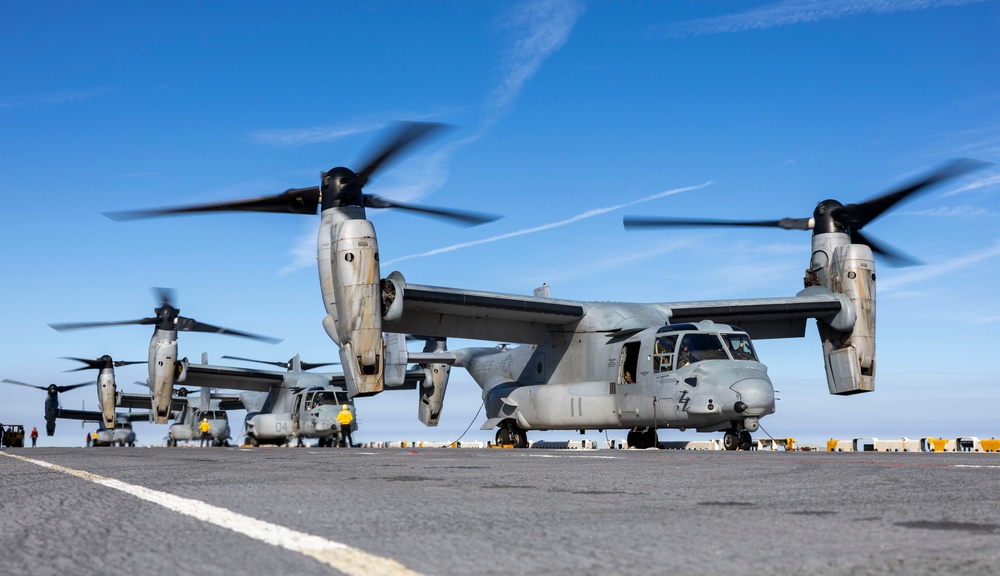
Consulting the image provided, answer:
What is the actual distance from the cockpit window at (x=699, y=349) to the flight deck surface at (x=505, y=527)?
1252cm

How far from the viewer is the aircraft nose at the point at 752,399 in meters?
17.8

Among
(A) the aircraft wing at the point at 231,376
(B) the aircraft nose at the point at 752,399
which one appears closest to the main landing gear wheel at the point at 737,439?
(B) the aircraft nose at the point at 752,399

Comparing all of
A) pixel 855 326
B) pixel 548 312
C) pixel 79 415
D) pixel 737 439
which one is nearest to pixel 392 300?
pixel 548 312

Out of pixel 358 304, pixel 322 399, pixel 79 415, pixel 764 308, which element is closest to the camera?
pixel 358 304

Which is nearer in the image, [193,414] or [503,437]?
[503,437]

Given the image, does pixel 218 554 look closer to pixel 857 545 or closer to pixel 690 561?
pixel 690 561

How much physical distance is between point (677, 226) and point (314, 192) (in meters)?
10.7

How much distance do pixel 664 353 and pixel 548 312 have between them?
420 cm

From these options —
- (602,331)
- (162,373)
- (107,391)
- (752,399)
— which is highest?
(602,331)

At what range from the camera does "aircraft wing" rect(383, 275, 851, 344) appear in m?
22.7

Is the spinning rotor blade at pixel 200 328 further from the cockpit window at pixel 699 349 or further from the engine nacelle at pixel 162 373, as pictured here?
the cockpit window at pixel 699 349

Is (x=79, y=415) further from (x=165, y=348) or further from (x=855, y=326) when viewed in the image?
(x=855, y=326)

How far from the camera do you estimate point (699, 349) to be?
19344mm

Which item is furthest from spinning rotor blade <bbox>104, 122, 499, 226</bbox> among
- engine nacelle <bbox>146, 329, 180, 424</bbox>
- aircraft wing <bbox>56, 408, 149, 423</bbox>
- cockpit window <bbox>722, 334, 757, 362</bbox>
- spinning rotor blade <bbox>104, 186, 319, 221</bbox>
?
aircraft wing <bbox>56, 408, 149, 423</bbox>
